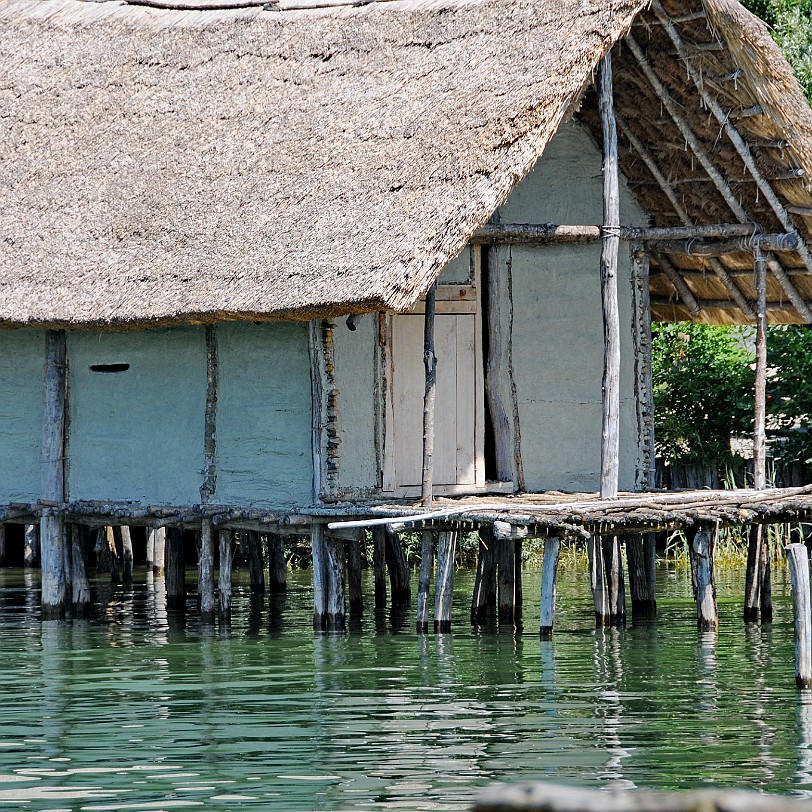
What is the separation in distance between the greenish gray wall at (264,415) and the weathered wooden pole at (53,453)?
1.66 m

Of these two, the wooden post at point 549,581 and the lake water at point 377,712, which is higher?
the wooden post at point 549,581

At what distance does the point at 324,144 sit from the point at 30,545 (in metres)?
9.39

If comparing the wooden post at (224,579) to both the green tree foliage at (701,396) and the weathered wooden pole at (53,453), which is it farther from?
the green tree foliage at (701,396)

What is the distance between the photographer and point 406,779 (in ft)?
26.9

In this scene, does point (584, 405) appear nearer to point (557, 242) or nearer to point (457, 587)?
point (557, 242)

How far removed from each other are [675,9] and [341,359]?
4.29m

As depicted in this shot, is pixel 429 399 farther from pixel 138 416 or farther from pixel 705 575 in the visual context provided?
pixel 138 416

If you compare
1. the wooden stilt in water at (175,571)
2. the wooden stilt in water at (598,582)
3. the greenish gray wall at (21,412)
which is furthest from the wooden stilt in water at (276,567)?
the wooden stilt in water at (598,582)

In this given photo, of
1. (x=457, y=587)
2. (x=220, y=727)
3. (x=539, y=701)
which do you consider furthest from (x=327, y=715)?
(x=457, y=587)

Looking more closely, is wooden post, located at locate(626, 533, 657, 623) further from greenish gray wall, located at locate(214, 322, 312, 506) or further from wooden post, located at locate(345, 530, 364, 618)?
greenish gray wall, located at locate(214, 322, 312, 506)

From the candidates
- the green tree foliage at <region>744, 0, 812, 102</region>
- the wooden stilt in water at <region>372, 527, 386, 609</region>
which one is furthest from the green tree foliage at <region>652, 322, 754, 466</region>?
the wooden stilt in water at <region>372, 527, 386, 609</region>

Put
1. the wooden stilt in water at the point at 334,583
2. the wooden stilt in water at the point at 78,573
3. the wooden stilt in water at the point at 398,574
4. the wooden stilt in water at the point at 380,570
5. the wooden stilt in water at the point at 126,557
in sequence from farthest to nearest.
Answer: the wooden stilt in water at the point at 126,557, the wooden stilt in water at the point at 398,574, the wooden stilt in water at the point at 380,570, the wooden stilt in water at the point at 78,573, the wooden stilt in water at the point at 334,583

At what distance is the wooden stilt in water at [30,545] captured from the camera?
69.8 ft

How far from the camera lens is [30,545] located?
70.1 ft
